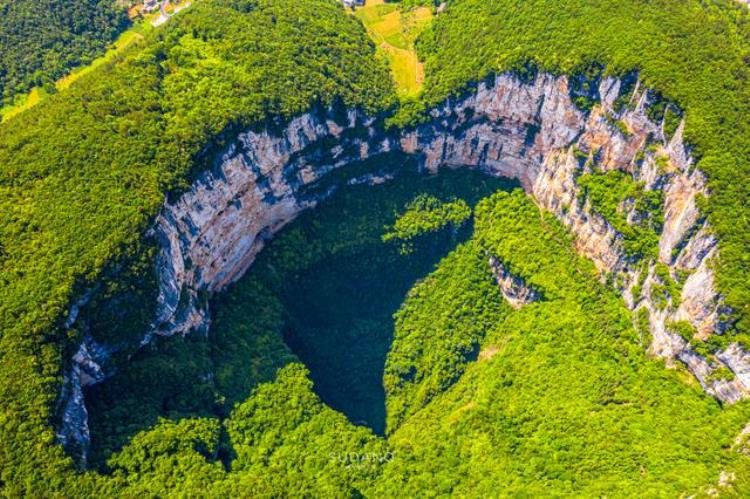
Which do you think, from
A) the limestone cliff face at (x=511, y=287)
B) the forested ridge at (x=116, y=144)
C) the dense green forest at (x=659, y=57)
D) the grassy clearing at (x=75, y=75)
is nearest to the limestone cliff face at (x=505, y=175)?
the limestone cliff face at (x=511, y=287)

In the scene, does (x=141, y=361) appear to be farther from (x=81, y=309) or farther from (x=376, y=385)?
(x=376, y=385)

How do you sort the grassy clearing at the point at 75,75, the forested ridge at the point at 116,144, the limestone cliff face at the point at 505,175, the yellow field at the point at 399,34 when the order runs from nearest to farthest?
the forested ridge at the point at 116,144, the limestone cliff face at the point at 505,175, the grassy clearing at the point at 75,75, the yellow field at the point at 399,34

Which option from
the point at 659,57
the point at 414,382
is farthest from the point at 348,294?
the point at 659,57

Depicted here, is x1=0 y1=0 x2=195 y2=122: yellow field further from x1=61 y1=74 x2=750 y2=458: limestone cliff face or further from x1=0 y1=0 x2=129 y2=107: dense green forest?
x1=61 y1=74 x2=750 y2=458: limestone cliff face

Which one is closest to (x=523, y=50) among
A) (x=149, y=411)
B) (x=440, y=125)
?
(x=440, y=125)

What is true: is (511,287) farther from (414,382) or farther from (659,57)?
(659,57)

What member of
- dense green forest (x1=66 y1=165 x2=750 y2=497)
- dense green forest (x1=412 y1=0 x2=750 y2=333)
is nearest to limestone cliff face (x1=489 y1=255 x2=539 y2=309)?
dense green forest (x1=66 y1=165 x2=750 y2=497)

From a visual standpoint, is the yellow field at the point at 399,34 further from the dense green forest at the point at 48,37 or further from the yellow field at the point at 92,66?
the dense green forest at the point at 48,37
